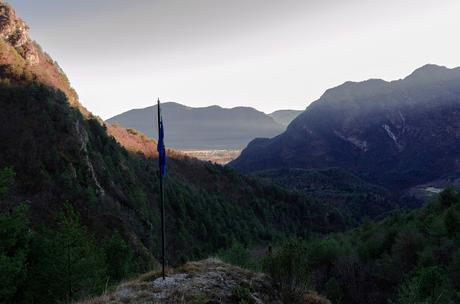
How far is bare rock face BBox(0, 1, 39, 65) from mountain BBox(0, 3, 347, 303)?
157 millimetres

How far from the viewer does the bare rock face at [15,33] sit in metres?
54.3

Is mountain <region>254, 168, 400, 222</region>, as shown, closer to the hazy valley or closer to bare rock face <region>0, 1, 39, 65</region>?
the hazy valley

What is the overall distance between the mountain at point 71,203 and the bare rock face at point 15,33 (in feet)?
0.52

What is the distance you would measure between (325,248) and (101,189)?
2737 cm

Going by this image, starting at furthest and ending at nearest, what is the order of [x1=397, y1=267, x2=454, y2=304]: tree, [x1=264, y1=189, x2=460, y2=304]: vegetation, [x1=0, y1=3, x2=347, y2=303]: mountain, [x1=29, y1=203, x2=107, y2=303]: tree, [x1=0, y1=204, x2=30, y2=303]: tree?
[x1=264, y1=189, x2=460, y2=304]: vegetation
[x1=0, y1=3, x2=347, y2=303]: mountain
[x1=29, y1=203, x2=107, y2=303]: tree
[x1=0, y1=204, x2=30, y2=303]: tree
[x1=397, y1=267, x2=454, y2=304]: tree

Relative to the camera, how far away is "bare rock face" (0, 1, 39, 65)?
54312 mm

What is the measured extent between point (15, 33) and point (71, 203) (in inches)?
1372

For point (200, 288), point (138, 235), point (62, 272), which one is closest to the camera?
point (200, 288)

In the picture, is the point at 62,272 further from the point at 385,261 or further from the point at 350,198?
the point at 350,198

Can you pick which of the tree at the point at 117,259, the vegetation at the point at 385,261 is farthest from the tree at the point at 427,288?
the tree at the point at 117,259

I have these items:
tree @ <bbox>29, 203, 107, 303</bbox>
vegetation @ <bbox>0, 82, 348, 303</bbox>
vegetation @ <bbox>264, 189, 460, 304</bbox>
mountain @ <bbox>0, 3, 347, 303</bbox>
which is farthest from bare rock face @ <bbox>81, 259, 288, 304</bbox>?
vegetation @ <bbox>264, 189, 460, 304</bbox>

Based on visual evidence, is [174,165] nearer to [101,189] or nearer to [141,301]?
[101,189]

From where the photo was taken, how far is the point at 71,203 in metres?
35.9

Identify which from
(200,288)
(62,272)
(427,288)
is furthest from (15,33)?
(427,288)
